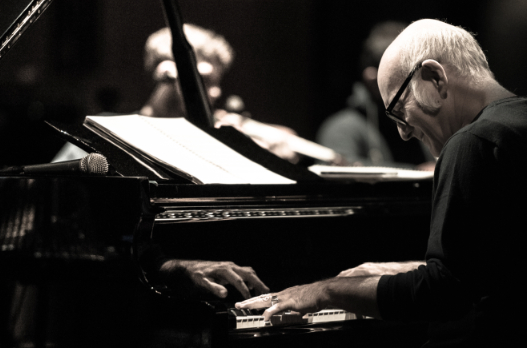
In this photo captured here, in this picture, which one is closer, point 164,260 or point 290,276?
point 164,260

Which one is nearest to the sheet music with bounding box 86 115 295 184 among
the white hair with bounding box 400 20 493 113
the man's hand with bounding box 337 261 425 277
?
the man's hand with bounding box 337 261 425 277

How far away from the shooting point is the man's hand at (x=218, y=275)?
159 centimetres

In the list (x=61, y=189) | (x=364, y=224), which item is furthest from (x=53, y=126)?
(x=364, y=224)

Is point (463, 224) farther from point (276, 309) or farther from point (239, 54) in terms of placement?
point (239, 54)

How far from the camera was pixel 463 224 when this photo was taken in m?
1.17

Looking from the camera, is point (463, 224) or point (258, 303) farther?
point (258, 303)

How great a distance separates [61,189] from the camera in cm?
144

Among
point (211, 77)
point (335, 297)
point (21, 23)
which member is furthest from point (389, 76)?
point (211, 77)

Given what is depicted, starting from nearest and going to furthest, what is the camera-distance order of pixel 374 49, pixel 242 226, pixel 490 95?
pixel 490 95 → pixel 242 226 → pixel 374 49

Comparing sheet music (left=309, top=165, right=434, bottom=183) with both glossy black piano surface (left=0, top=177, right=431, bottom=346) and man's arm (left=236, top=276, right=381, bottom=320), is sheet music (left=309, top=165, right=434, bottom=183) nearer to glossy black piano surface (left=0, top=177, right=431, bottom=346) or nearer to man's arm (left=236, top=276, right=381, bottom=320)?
glossy black piano surface (left=0, top=177, right=431, bottom=346)

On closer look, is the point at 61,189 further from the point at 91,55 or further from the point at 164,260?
the point at 91,55

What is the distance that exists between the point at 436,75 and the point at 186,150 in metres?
0.92

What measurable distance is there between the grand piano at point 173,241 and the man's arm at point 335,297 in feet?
0.58

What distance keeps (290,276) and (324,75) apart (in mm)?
2873
